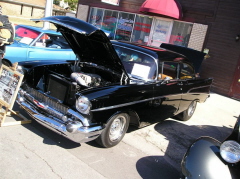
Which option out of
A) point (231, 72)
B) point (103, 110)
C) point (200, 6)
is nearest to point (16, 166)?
point (103, 110)

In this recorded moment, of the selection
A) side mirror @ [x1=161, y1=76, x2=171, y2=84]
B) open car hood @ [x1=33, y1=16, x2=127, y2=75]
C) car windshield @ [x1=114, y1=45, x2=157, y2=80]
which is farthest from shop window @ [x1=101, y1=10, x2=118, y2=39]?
side mirror @ [x1=161, y1=76, x2=171, y2=84]

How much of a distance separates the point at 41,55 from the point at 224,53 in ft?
22.4

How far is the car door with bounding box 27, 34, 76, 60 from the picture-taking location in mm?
6895

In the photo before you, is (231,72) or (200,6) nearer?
(231,72)

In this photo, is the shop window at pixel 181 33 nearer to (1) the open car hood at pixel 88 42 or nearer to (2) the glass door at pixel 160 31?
(2) the glass door at pixel 160 31

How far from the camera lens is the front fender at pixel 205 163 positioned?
2.74 meters

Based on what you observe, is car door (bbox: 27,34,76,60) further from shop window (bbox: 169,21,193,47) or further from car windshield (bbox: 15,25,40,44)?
shop window (bbox: 169,21,193,47)

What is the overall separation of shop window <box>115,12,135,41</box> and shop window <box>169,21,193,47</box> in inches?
97.7

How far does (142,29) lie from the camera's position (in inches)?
506

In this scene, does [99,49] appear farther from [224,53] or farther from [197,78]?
[224,53]

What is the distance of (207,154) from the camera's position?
9.68ft

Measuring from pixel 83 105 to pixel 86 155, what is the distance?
0.77 metres

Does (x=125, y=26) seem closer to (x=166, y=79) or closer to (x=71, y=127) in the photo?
(x=166, y=79)

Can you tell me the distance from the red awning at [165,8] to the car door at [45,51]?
15.2ft
